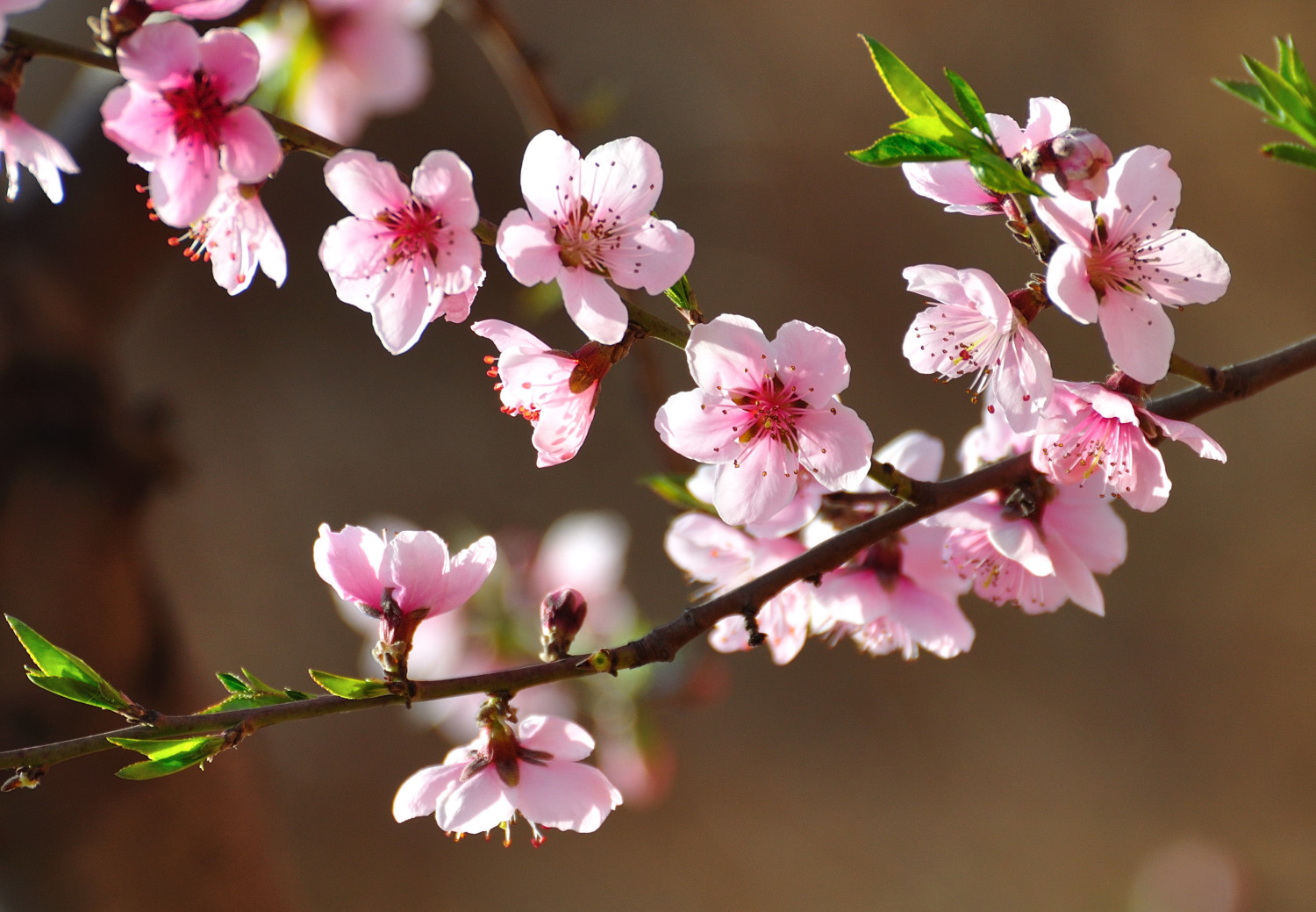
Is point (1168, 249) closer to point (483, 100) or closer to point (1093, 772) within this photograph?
point (1093, 772)

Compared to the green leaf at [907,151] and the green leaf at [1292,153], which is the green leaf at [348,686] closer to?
the green leaf at [907,151]

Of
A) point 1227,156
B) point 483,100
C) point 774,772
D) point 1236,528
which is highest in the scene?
point 483,100

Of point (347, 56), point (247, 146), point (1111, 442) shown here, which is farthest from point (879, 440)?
point (247, 146)

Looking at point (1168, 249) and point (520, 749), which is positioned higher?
point (1168, 249)

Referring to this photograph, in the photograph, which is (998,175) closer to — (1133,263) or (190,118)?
(1133,263)

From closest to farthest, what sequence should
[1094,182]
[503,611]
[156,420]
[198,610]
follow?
[1094,182], [156,420], [503,611], [198,610]

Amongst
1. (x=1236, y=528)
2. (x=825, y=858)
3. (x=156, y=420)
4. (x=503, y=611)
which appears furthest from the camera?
(x=825, y=858)

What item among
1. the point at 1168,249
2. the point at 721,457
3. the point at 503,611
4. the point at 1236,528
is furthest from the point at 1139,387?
the point at 1236,528

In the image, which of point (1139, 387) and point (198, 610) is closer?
point (1139, 387)

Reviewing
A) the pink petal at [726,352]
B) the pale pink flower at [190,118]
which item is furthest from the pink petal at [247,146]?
the pink petal at [726,352]
